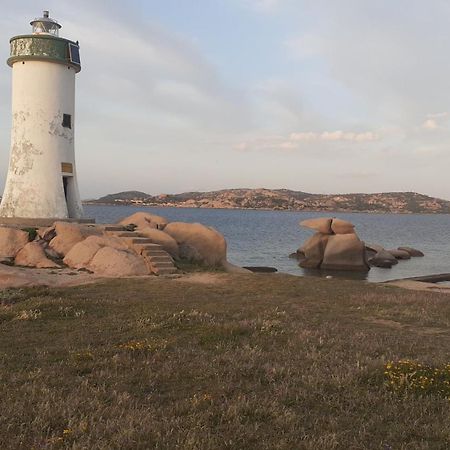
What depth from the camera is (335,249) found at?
4481 centimetres

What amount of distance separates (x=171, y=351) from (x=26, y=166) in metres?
21.3

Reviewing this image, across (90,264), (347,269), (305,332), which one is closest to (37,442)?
(305,332)

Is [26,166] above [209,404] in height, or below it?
above

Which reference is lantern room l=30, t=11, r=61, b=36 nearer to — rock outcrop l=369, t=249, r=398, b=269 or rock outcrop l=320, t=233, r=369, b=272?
rock outcrop l=320, t=233, r=369, b=272

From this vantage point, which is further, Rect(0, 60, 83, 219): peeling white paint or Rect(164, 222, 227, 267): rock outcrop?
Rect(164, 222, 227, 267): rock outcrop

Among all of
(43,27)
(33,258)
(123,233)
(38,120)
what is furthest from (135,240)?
(43,27)

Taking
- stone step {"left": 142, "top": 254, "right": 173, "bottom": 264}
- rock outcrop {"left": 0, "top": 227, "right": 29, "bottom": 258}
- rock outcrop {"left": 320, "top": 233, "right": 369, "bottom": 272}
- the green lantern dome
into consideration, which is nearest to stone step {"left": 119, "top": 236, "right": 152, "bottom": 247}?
stone step {"left": 142, "top": 254, "right": 173, "bottom": 264}

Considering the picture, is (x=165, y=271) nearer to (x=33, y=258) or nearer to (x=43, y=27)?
(x=33, y=258)

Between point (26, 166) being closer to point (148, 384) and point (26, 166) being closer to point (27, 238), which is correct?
point (27, 238)

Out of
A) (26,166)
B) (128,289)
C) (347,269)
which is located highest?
(26,166)

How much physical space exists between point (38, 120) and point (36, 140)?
109 cm

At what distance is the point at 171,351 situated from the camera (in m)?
8.34

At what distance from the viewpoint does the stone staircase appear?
21844 millimetres

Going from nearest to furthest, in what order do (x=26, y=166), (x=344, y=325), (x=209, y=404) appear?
(x=209, y=404) < (x=344, y=325) < (x=26, y=166)
